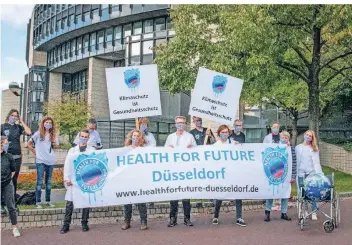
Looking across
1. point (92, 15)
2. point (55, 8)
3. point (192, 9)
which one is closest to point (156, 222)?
point (192, 9)

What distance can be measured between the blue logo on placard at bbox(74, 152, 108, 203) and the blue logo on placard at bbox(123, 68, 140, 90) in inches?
58.9

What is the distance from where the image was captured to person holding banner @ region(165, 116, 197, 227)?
958 centimetres

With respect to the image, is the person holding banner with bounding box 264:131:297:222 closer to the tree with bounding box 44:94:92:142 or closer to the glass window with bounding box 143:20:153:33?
the tree with bounding box 44:94:92:142

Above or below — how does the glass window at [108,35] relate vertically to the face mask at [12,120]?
above

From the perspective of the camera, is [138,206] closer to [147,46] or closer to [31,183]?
[31,183]

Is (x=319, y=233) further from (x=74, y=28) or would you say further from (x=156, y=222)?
(x=74, y=28)

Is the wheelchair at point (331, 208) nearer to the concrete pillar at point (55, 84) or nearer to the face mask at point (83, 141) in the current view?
the face mask at point (83, 141)

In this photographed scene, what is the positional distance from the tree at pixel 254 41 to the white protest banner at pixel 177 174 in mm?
6238

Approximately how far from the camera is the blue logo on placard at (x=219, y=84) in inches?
397

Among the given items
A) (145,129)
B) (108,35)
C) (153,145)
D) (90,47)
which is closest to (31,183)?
(145,129)

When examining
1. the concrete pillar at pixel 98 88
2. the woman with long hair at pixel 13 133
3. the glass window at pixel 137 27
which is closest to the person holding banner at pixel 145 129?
the woman with long hair at pixel 13 133

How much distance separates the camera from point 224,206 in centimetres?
1155

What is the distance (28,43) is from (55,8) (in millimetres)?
18587

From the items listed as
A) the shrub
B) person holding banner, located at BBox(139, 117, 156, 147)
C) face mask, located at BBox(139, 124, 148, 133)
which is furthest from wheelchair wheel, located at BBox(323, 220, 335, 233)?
the shrub
